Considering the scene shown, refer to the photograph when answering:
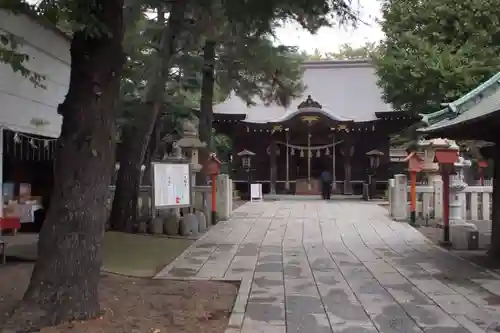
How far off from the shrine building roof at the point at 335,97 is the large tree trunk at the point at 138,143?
1535 cm

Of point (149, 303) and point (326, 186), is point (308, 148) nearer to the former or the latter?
point (326, 186)

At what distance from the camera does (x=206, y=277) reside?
8742 millimetres

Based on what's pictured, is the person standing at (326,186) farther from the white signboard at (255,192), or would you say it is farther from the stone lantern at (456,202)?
the stone lantern at (456,202)

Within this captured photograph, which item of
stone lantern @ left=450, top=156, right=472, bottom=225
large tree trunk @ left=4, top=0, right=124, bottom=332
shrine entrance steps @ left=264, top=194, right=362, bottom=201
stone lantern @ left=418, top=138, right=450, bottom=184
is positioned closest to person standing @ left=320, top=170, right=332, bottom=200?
shrine entrance steps @ left=264, top=194, right=362, bottom=201

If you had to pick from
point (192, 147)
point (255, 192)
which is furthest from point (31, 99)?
point (255, 192)

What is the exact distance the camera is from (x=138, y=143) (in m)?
13.9

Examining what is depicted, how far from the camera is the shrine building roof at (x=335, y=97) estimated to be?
3089 centimetres

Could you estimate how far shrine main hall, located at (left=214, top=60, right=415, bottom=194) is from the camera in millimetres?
28717

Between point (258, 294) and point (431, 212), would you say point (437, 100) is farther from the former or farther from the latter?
point (258, 294)

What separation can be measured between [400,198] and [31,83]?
1090 centimetres

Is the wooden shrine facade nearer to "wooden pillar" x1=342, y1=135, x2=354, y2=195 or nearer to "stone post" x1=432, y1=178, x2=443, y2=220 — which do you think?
"wooden pillar" x1=342, y1=135, x2=354, y2=195

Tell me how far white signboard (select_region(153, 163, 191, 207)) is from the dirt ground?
4993mm

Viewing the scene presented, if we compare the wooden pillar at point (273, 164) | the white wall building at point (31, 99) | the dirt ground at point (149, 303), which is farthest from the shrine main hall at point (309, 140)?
the dirt ground at point (149, 303)

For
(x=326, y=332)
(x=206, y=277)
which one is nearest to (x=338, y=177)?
(x=206, y=277)
